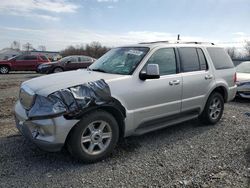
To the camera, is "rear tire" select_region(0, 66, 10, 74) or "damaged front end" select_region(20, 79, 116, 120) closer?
"damaged front end" select_region(20, 79, 116, 120)

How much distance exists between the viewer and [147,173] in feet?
12.3

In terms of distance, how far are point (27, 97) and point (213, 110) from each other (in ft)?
13.4

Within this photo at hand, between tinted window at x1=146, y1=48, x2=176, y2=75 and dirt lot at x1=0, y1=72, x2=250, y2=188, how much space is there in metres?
1.31

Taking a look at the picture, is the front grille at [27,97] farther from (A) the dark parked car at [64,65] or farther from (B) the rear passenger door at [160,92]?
(A) the dark parked car at [64,65]

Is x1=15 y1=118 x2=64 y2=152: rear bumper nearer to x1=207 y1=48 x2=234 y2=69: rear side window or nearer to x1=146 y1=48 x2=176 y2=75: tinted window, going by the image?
x1=146 y1=48 x2=176 y2=75: tinted window

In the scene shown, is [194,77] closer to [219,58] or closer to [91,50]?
[219,58]

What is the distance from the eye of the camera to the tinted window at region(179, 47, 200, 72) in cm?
532

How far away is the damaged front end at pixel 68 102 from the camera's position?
11.8 feet

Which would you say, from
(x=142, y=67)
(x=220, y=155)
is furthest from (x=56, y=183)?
Result: (x=220, y=155)

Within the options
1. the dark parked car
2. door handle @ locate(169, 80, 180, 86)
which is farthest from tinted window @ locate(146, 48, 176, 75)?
the dark parked car

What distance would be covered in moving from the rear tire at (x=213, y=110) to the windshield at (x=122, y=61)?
209 cm

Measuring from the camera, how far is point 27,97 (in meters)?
3.98

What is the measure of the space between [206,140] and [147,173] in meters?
1.87

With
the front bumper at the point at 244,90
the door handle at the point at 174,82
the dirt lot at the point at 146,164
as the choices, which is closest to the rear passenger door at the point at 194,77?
the door handle at the point at 174,82
